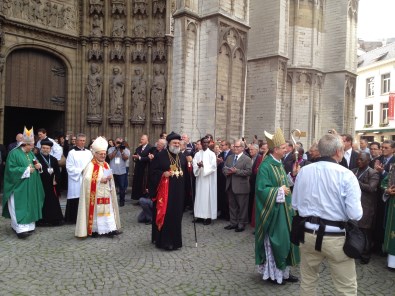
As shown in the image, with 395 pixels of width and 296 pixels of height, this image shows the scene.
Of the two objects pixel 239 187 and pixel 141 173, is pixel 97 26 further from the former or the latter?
pixel 239 187

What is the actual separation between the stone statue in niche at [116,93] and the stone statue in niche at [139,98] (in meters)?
0.43

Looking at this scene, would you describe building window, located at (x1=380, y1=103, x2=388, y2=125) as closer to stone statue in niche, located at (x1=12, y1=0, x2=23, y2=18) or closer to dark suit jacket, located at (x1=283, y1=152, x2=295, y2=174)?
dark suit jacket, located at (x1=283, y1=152, x2=295, y2=174)

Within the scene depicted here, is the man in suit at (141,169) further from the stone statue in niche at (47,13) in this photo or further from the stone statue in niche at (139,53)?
the stone statue in niche at (47,13)

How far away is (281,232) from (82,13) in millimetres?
11067

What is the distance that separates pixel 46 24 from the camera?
448 inches

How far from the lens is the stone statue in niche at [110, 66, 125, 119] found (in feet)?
40.2

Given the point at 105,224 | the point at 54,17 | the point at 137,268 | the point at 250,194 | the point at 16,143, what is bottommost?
the point at 137,268

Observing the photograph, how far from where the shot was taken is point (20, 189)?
6.56 metres

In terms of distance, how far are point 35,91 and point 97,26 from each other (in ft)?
10.4

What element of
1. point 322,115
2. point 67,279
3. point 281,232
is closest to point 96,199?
point 67,279

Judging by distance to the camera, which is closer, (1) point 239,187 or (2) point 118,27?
(1) point 239,187

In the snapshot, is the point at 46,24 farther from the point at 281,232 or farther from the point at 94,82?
the point at 281,232

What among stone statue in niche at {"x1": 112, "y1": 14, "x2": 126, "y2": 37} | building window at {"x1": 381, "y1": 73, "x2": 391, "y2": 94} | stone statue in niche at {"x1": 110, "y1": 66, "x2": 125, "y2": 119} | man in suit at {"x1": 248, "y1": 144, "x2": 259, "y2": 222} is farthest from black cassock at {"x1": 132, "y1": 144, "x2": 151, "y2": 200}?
building window at {"x1": 381, "y1": 73, "x2": 391, "y2": 94}

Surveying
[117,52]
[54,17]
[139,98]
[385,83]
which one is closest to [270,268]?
[139,98]
